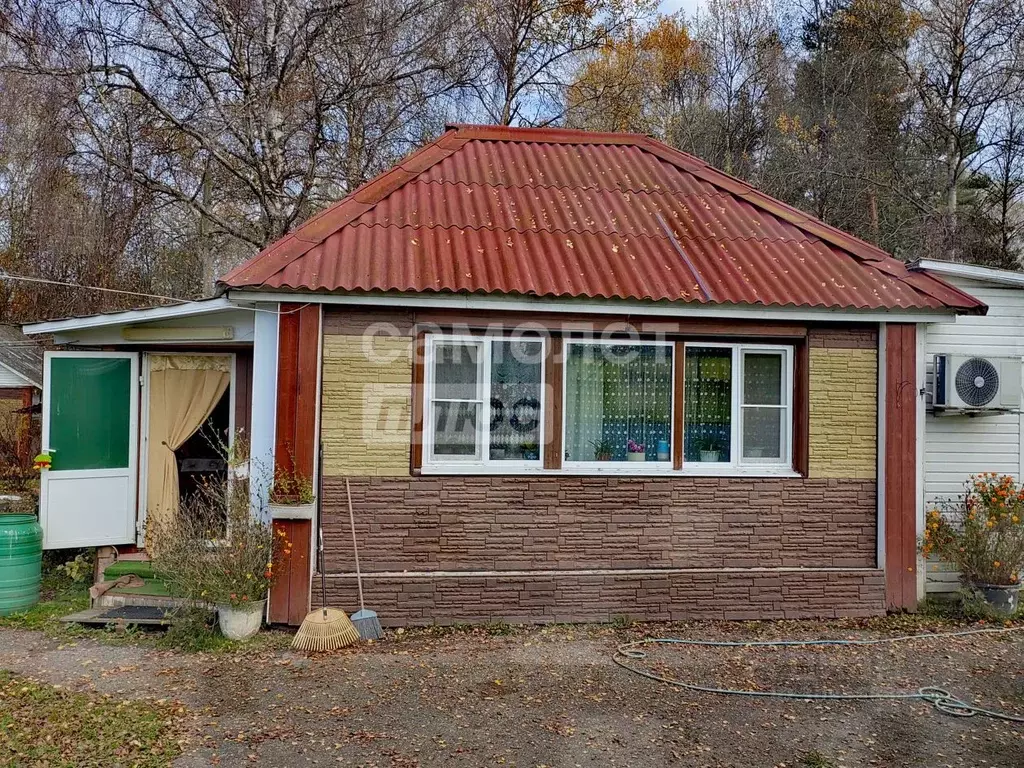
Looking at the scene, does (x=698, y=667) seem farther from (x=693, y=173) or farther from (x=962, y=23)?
(x=962, y=23)

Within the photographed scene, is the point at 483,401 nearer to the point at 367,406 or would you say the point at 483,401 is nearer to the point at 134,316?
the point at 367,406

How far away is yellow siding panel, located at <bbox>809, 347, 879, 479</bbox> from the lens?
287 inches

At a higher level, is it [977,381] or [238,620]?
[977,381]

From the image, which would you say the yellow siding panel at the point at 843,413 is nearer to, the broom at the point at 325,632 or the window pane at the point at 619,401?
the window pane at the point at 619,401

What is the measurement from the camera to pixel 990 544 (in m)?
7.27

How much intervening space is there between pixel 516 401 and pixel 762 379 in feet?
8.53

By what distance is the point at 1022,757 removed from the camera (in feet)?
14.7

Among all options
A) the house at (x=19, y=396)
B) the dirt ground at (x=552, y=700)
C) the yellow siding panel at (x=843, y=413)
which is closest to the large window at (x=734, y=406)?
the yellow siding panel at (x=843, y=413)

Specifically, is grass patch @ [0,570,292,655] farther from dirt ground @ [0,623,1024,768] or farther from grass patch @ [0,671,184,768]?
grass patch @ [0,671,184,768]

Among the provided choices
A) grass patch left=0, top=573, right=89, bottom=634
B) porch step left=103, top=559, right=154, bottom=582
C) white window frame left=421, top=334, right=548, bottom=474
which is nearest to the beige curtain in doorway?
porch step left=103, top=559, right=154, bottom=582

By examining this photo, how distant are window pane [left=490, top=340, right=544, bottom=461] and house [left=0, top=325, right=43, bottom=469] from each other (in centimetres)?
1019

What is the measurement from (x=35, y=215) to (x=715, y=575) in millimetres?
13618

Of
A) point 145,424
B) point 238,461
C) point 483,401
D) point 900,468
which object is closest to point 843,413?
point 900,468

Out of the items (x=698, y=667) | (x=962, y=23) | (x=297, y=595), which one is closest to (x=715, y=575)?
(x=698, y=667)
